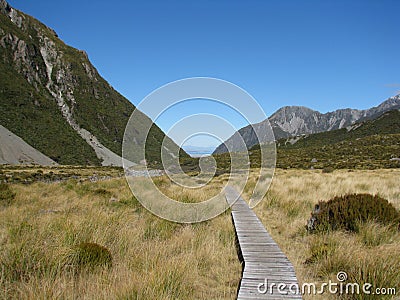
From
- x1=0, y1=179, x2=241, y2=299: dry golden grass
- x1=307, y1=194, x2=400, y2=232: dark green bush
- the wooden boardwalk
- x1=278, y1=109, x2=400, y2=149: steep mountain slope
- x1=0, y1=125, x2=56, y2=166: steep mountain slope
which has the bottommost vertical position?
the wooden boardwalk

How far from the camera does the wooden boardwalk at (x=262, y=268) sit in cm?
359

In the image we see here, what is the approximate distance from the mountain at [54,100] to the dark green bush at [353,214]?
89692 mm

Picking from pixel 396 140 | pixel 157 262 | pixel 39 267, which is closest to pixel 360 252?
pixel 157 262

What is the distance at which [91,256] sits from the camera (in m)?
4.17

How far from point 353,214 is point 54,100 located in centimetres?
15217

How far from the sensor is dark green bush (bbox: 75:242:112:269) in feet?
13.2

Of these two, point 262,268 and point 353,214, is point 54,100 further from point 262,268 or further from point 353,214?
point 262,268

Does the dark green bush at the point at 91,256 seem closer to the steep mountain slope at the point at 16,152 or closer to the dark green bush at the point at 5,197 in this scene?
the dark green bush at the point at 5,197

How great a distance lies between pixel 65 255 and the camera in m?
3.89

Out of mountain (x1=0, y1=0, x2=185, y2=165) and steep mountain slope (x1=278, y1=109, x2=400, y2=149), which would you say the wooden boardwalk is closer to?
mountain (x1=0, y1=0, x2=185, y2=165)

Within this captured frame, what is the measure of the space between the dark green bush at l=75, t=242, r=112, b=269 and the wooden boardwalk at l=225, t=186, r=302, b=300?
211 centimetres

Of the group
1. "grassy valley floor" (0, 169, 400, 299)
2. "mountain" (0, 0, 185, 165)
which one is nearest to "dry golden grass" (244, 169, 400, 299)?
"grassy valley floor" (0, 169, 400, 299)

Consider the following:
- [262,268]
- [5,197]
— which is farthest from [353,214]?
[5,197]

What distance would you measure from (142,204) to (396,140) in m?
72.4
